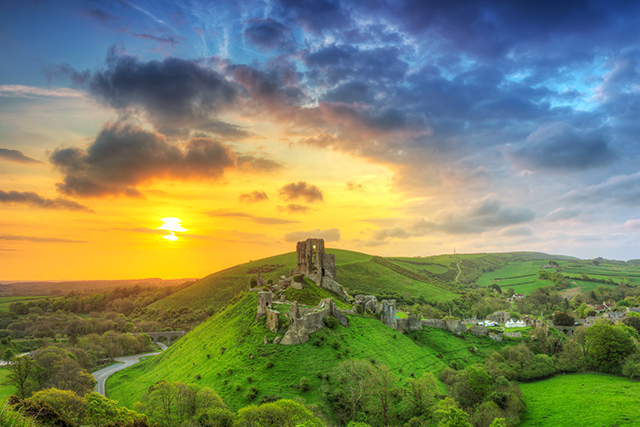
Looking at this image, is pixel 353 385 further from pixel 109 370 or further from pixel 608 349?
pixel 109 370

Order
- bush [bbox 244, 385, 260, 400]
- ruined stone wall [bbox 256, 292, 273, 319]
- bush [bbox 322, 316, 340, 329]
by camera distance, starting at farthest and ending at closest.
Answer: ruined stone wall [bbox 256, 292, 273, 319] → bush [bbox 322, 316, 340, 329] → bush [bbox 244, 385, 260, 400]

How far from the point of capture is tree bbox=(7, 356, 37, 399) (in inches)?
2771

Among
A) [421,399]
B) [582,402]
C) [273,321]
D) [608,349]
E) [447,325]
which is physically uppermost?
[273,321]

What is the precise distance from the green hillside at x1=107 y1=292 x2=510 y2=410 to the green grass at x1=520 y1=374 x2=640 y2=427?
58.1 feet

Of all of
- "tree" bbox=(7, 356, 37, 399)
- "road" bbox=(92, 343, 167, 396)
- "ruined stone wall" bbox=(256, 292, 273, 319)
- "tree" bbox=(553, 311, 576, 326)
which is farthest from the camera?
"tree" bbox=(553, 311, 576, 326)

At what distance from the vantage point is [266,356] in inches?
2269

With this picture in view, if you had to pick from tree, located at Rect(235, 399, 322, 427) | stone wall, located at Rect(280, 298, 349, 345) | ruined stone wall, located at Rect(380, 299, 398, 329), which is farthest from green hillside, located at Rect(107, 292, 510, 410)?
tree, located at Rect(235, 399, 322, 427)

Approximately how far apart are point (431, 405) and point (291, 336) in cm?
2434

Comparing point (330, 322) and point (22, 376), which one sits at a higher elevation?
point (330, 322)

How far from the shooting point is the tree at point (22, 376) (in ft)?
231

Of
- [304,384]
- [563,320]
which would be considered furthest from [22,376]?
[563,320]

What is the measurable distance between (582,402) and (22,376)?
353 feet

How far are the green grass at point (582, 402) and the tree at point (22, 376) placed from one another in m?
94.1

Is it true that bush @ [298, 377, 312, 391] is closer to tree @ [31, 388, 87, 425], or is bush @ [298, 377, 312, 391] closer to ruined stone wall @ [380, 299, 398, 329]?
tree @ [31, 388, 87, 425]
